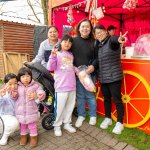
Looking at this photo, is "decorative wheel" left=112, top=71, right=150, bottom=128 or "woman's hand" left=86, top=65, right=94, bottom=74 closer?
"decorative wheel" left=112, top=71, right=150, bottom=128

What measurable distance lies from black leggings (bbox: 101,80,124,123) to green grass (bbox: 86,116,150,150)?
9.0 inches

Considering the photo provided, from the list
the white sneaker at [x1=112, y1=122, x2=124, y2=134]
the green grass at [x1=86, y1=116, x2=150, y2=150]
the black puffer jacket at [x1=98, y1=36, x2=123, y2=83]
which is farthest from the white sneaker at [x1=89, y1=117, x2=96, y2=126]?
the black puffer jacket at [x1=98, y1=36, x2=123, y2=83]

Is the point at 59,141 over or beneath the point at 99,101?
beneath

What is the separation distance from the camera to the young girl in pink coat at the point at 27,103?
361 centimetres

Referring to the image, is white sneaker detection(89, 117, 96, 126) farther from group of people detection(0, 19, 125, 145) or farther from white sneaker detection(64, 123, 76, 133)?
white sneaker detection(64, 123, 76, 133)

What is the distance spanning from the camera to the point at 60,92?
12.9 ft

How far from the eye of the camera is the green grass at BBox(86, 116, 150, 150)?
3723 mm

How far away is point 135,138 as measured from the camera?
3.90 m

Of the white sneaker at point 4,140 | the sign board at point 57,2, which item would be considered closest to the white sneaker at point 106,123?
the white sneaker at point 4,140

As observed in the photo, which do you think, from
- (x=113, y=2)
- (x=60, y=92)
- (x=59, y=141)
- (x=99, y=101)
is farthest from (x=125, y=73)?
(x=113, y=2)

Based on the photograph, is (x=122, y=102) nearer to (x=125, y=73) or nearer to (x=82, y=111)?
(x=125, y=73)

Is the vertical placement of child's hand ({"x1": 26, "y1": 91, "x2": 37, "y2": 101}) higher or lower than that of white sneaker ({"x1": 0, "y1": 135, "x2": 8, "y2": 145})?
higher

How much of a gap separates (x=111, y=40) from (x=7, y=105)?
187 cm

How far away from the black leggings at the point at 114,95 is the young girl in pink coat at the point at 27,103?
1.12 m
